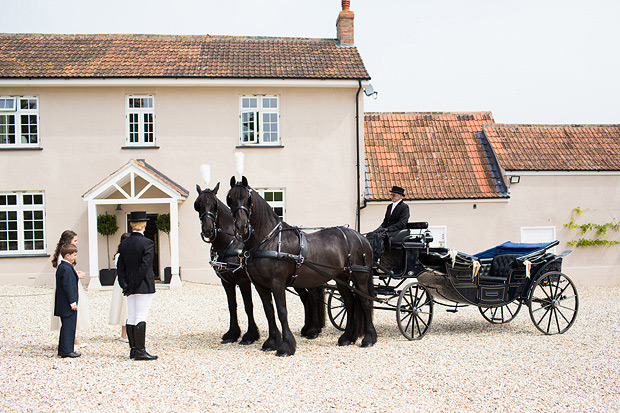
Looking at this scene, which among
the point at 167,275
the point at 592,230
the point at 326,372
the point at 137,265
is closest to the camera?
the point at 326,372

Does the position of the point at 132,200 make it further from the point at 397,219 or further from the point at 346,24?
the point at 346,24

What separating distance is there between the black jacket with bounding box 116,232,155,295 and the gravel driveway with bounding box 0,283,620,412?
0.97 metres

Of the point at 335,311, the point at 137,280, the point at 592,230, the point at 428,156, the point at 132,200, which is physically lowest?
the point at 335,311

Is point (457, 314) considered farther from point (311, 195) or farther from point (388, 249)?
point (311, 195)

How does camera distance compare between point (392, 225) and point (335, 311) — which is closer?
point (392, 225)

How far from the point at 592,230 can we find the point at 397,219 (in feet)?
37.2

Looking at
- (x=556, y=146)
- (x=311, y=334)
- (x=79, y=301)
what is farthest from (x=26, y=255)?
(x=556, y=146)

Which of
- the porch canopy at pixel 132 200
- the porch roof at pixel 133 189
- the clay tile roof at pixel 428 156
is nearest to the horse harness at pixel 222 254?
the porch canopy at pixel 132 200

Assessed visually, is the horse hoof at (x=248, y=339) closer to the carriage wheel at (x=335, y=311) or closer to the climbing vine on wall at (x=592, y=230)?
the carriage wheel at (x=335, y=311)

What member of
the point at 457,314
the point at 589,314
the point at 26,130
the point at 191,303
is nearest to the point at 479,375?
the point at 457,314

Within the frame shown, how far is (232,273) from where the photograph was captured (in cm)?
821

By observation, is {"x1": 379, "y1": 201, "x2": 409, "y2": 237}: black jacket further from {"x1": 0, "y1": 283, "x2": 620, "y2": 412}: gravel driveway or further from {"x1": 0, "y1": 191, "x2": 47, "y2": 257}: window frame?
{"x1": 0, "y1": 191, "x2": 47, "y2": 257}: window frame

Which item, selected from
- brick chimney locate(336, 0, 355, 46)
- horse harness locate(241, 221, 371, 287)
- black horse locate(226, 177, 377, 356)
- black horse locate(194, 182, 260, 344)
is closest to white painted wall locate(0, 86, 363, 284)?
brick chimney locate(336, 0, 355, 46)

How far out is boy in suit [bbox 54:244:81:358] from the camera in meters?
7.38
